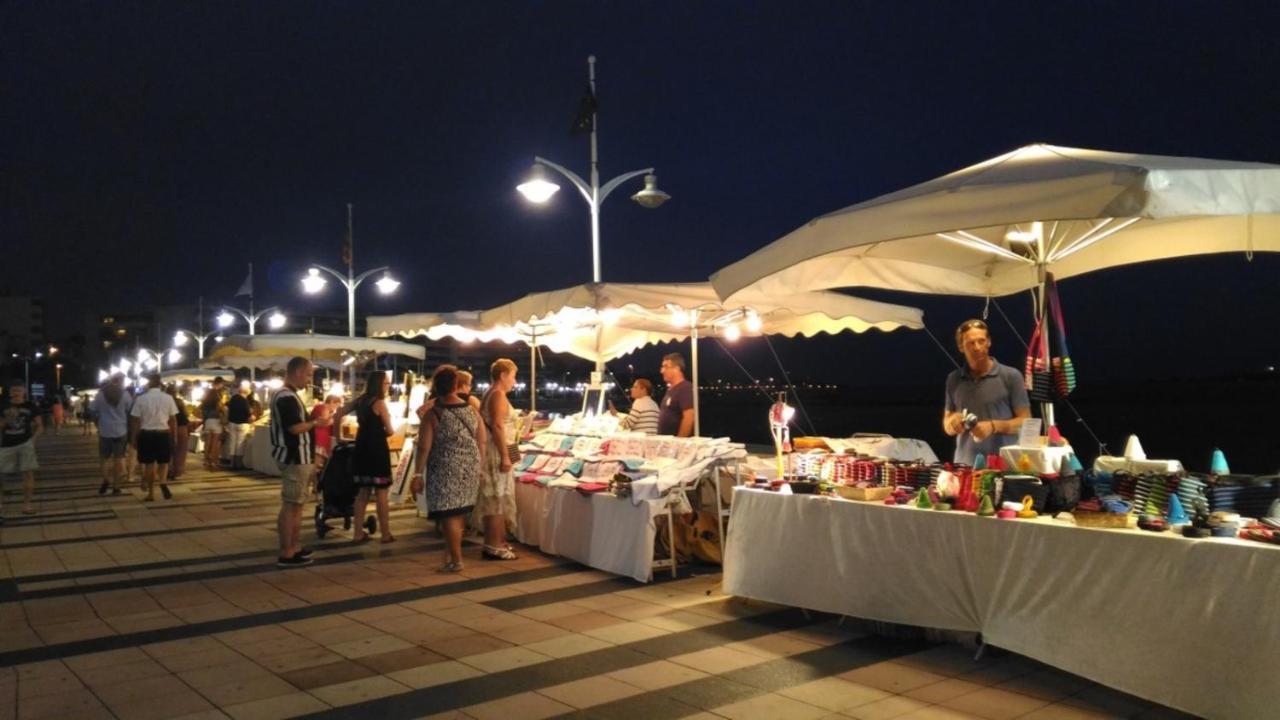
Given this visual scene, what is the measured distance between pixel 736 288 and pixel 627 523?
87.3 inches

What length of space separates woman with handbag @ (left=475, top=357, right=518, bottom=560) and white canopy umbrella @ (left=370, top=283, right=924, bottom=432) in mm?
1164

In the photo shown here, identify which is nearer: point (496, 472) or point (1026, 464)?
point (1026, 464)

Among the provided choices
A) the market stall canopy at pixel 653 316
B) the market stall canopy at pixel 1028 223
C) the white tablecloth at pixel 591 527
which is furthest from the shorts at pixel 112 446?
the market stall canopy at pixel 1028 223

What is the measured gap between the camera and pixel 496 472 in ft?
26.5

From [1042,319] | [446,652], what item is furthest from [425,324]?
[1042,319]

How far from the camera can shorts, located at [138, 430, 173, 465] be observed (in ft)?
42.2

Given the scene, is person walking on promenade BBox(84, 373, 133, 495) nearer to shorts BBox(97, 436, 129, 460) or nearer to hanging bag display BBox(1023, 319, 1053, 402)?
shorts BBox(97, 436, 129, 460)

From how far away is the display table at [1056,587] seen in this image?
3604 millimetres

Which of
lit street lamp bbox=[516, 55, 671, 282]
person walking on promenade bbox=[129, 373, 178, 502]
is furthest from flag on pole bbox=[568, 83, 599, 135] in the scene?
person walking on promenade bbox=[129, 373, 178, 502]

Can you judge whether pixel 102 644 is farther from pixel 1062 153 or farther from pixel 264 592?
pixel 1062 153

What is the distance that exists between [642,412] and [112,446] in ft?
29.3

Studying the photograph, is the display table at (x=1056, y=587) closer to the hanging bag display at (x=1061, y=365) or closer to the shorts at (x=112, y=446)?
the hanging bag display at (x=1061, y=365)

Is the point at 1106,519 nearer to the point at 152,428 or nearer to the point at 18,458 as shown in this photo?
the point at 18,458

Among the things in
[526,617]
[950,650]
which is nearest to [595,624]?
[526,617]
